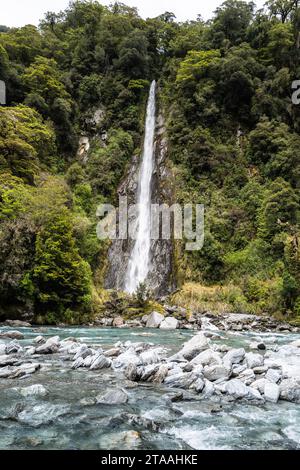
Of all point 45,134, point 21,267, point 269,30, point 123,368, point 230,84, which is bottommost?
point 123,368

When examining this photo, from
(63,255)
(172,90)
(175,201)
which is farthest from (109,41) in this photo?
(63,255)

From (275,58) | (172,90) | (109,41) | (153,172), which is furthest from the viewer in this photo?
(109,41)

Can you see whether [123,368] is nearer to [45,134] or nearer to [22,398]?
[22,398]

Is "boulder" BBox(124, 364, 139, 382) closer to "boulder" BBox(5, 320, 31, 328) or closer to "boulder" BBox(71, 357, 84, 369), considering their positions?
"boulder" BBox(71, 357, 84, 369)

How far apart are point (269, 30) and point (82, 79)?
2077cm

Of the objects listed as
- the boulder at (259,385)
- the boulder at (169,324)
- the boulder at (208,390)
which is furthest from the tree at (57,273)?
the boulder at (259,385)

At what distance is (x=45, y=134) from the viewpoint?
3117 centimetres

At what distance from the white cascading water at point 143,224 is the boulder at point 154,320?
4.51m

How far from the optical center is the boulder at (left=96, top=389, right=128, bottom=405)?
6.60 metres

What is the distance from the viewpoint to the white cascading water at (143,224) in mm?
28427

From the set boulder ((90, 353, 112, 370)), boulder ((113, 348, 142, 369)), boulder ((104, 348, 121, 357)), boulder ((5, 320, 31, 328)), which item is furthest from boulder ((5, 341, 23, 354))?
boulder ((5, 320, 31, 328))

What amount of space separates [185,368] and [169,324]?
10.5 meters

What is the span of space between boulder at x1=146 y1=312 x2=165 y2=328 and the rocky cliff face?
727 centimetres

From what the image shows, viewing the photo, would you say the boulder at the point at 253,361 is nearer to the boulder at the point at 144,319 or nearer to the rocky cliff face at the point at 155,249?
the boulder at the point at 144,319
